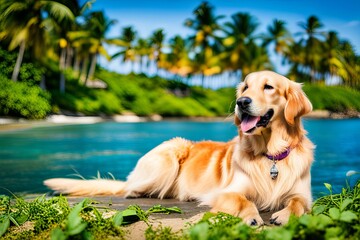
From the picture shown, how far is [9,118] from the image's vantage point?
30.4 meters

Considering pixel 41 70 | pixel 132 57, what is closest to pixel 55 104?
pixel 41 70

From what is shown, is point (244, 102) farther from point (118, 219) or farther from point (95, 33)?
point (95, 33)

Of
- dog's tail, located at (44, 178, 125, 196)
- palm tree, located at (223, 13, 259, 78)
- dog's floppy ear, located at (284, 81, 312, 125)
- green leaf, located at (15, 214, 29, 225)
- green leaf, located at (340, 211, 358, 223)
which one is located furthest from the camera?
palm tree, located at (223, 13, 259, 78)

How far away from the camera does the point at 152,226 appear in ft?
11.2

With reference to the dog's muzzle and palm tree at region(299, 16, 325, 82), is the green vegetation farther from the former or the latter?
palm tree at region(299, 16, 325, 82)

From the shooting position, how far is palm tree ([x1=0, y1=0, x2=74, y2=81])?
31.6 metres

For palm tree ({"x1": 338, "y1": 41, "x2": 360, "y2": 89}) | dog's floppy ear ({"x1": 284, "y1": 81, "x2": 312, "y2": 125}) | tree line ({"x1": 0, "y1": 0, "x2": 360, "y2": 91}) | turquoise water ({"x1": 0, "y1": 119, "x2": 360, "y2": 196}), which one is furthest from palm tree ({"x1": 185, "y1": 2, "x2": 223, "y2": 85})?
dog's floppy ear ({"x1": 284, "y1": 81, "x2": 312, "y2": 125})

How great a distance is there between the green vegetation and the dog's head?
763 millimetres

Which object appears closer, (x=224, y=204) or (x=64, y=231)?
(x=64, y=231)

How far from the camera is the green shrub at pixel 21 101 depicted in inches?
1179

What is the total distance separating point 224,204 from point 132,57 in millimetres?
52389

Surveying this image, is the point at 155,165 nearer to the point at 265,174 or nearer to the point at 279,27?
the point at 265,174

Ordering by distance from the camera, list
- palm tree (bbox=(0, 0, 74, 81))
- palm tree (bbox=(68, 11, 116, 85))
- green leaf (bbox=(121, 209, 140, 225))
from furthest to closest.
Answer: palm tree (bbox=(68, 11, 116, 85)) < palm tree (bbox=(0, 0, 74, 81)) < green leaf (bbox=(121, 209, 140, 225))

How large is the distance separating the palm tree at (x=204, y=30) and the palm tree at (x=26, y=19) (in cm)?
2646
